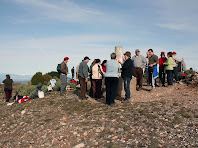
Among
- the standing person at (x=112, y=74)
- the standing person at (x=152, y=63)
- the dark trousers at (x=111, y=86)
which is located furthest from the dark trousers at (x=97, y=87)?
the standing person at (x=152, y=63)

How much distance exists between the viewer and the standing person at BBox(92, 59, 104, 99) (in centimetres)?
988

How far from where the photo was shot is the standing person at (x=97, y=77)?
32.4ft

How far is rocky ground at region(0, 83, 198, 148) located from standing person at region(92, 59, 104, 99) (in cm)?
90

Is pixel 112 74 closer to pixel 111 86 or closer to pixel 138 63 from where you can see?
pixel 111 86

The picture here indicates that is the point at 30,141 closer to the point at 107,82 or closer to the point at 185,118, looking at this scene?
the point at 107,82

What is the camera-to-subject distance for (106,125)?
611 cm

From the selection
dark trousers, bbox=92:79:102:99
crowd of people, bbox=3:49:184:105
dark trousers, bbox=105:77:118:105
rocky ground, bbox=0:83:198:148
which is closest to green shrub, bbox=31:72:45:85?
crowd of people, bbox=3:49:184:105

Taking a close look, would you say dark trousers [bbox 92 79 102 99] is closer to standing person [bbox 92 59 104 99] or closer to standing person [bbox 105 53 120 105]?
standing person [bbox 92 59 104 99]

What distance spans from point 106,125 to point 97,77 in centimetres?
409

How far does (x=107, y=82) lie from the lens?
818cm

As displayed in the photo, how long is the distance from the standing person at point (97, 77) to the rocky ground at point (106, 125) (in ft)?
2.96

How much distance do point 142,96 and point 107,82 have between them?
280 cm

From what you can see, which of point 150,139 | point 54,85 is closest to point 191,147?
point 150,139

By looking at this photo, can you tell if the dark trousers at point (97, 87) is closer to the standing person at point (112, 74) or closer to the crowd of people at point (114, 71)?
the crowd of people at point (114, 71)
